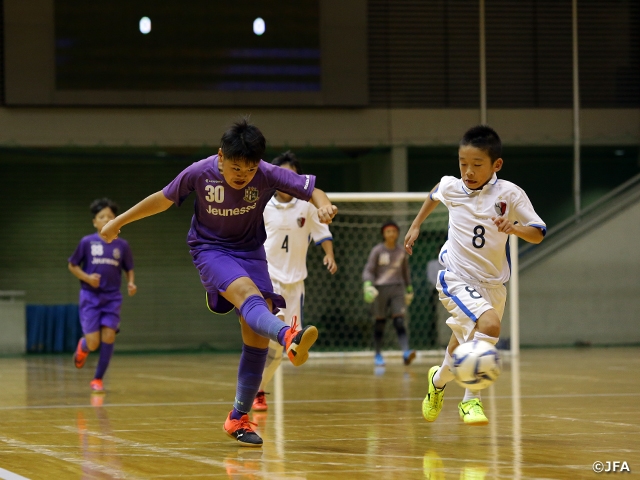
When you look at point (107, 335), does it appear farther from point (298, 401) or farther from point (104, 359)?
point (298, 401)

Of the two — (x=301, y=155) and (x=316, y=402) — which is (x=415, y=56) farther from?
(x=316, y=402)

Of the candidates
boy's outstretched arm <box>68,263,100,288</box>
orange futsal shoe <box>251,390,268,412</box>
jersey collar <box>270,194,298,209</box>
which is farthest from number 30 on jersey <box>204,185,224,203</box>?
boy's outstretched arm <box>68,263,100,288</box>

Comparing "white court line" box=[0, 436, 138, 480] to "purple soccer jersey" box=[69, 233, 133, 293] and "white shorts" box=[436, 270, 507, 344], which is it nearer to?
"white shorts" box=[436, 270, 507, 344]

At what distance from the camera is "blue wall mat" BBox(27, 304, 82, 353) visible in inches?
691

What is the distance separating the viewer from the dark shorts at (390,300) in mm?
13453

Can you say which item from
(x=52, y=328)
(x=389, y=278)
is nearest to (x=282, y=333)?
(x=389, y=278)

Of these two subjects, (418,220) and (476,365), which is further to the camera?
(418,220)

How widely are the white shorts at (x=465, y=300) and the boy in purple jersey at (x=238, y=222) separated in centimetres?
110

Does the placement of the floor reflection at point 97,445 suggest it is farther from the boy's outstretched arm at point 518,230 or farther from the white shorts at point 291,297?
the boy's outstretched arm at point 518,230

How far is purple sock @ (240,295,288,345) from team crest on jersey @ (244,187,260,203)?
21.8 inches

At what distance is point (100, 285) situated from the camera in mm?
9805

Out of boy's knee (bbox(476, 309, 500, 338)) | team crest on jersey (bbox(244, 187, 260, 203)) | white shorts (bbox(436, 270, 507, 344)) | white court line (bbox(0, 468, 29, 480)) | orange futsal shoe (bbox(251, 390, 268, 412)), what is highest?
team crest on jersey (bbox(244, 187, 260, 203))

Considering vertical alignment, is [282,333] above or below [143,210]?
below

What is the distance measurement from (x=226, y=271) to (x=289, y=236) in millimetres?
2837
